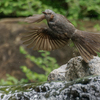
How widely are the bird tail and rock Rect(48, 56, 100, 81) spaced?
143 mm

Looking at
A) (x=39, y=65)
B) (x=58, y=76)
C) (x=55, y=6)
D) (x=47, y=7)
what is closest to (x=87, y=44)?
(x=58, y=76)

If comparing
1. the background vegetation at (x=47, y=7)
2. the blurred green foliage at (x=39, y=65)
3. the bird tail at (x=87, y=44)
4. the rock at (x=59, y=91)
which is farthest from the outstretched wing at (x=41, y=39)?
the background vegetation at (x=47, y=7)

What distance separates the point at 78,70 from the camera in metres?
2.82

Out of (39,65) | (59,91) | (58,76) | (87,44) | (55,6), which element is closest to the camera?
(59,91)


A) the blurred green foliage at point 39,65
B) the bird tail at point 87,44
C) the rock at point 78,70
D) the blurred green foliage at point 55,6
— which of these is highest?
the blurred green foliage at point 55,6

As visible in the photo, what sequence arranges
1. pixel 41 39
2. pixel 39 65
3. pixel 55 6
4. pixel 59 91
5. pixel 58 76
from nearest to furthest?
pixel 59 91 → pixel 58 76 → pixel 41 39 → pixel 39 65 → pixel 55 6

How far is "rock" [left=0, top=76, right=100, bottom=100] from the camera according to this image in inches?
86.0

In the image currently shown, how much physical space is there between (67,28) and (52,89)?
2.80 ft

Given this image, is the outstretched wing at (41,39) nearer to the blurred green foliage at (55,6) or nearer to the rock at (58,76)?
the rock at (58,76)

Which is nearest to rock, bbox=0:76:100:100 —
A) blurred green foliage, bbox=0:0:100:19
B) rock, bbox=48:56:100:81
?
rock, bbox=48:56:100:81

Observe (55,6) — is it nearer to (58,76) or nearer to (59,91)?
(58,76)

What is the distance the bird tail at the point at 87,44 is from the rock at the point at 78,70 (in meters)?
0.14

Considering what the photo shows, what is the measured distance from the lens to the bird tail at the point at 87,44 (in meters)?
2.61

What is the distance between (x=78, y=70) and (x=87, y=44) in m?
0.41
